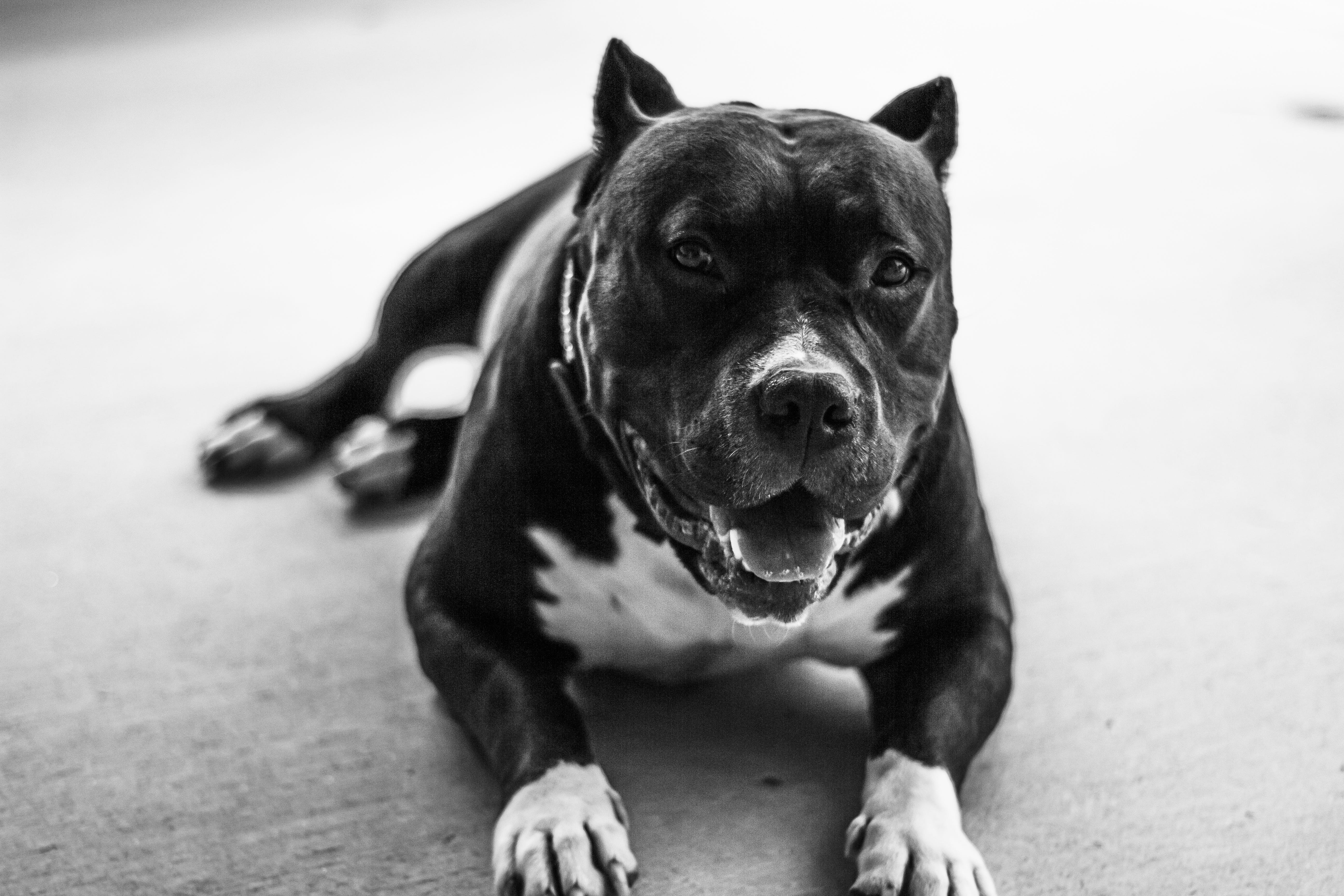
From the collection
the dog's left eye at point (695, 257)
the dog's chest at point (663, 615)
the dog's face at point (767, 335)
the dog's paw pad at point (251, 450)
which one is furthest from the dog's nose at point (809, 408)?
the dog's paw pad at point (251, 450)

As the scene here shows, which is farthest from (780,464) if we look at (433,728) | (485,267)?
(485,267)

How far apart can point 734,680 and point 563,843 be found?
657 millimetres

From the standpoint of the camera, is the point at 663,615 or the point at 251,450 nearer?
the point at 663,615

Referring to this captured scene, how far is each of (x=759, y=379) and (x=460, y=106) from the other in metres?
5.65

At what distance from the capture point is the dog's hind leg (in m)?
3.45

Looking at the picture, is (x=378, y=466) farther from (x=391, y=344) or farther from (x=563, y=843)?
(x=563, y=843)

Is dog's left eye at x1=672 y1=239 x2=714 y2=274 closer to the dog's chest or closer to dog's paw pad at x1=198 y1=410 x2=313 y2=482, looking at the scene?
the dog's chest

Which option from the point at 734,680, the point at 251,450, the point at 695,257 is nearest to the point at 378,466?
the point at 251,450

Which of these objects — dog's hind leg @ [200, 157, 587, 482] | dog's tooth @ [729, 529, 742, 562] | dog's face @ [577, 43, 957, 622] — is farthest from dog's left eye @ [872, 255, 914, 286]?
dog's hind leg @ [200, 157, 587, 482]

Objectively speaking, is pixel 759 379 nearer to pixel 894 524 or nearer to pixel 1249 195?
pixel 894 524

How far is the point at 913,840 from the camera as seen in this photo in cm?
201

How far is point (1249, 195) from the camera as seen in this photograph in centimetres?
535

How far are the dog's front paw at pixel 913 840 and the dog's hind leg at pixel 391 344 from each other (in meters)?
1.73

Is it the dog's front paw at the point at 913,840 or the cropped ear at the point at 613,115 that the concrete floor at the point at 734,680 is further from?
the cropped ear at the point at 613,115
